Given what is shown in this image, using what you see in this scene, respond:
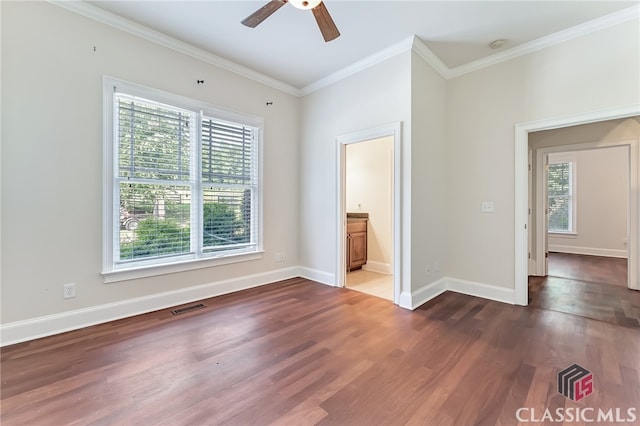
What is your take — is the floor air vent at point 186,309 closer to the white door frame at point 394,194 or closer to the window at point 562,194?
the white door frame at point 394,194

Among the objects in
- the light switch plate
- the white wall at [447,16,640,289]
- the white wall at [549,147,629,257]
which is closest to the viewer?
the white wall at [447,16,640,289]

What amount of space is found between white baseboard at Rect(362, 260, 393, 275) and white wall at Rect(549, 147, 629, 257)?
5119 mm

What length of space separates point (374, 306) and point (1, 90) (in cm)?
396

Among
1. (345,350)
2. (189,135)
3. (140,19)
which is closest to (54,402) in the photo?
(345,350)

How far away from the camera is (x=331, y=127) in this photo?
410 cm

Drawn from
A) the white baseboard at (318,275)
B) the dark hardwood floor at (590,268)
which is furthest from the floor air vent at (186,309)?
the dark hardwood floor at (590,268)

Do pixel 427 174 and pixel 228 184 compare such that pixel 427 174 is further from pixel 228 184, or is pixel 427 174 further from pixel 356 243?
pixel 228 184

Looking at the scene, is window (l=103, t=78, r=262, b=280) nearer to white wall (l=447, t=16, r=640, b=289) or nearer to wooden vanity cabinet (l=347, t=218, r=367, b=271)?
wooden vanity cabinet (l=347, t=218, r=367, b=271)

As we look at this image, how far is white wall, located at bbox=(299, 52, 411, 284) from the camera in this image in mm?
3312

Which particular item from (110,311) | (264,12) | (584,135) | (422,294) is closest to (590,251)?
(584,135)

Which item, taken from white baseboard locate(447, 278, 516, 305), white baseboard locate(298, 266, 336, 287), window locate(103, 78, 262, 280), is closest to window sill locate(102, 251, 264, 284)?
window locate(103, 78, 262, 280)

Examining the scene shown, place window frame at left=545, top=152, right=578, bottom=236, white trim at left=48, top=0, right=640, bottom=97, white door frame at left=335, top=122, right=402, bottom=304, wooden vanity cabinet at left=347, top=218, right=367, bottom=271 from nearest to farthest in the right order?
white trim at left=48, top=0, right=640, bottom=97 → white door frame at left=335, top=122, right=402, bottom=304 → wooden vanity cabinet at left=347, top=218, right=367, bottom=271 → window frame at left=545, top=152, right=578, bottom=236

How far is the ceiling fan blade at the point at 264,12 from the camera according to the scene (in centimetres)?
212

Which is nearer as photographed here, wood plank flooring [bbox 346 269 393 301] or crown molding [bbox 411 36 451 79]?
crown molding [bbox 411 36 451 79]
